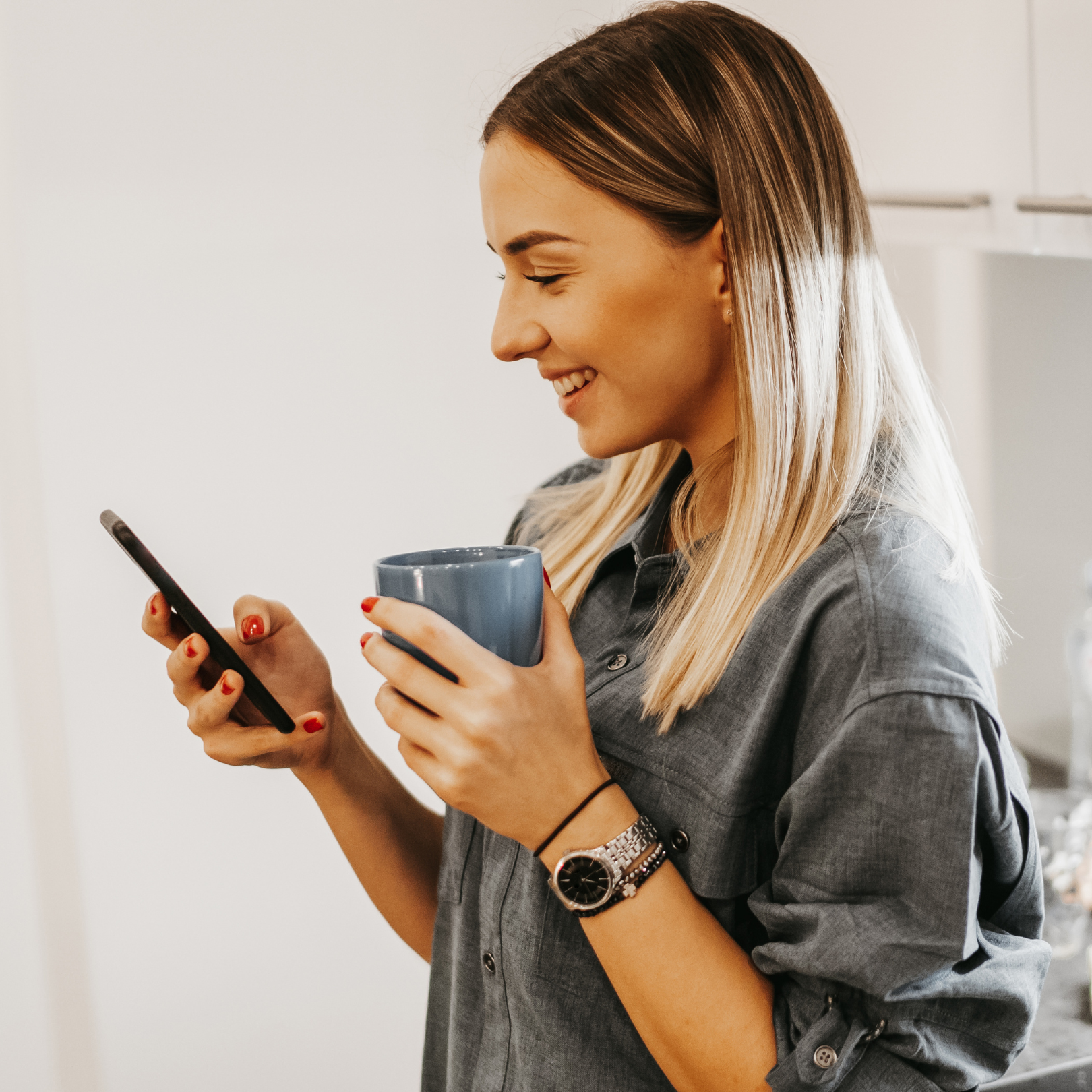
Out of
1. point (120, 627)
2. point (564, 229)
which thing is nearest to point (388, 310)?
point (120, 627)

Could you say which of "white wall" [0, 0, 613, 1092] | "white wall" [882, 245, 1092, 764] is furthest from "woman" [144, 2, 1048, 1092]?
"white wall" [882, 245, 1092, 764]

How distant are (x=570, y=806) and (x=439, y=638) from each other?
0.43 ft

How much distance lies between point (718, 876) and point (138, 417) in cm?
112

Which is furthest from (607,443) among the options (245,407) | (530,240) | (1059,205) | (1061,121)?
Result: (1061,121)

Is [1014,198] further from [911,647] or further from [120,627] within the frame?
[120,627]

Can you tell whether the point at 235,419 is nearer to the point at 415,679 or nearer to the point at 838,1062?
the point at 415,679

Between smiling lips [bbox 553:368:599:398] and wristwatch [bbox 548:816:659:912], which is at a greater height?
smiling lips [bbox 553:368:599:398]

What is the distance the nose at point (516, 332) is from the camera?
745 millimetres

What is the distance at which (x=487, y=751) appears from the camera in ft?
1.88

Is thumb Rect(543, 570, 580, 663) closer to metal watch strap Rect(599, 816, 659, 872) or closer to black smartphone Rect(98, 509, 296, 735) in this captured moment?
metal watch strap Rect(599, 816, 659, 872)

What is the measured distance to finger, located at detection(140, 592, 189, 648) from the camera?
74 cm

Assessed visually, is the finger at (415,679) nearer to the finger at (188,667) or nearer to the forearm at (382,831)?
the finger at (188,667)

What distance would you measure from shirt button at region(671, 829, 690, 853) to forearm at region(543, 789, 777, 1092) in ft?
0.17

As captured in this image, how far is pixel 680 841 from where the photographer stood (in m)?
0.67
